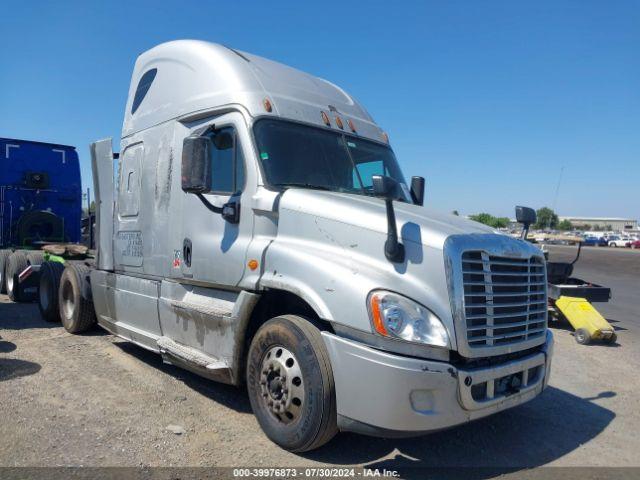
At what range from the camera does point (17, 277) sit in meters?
10.3

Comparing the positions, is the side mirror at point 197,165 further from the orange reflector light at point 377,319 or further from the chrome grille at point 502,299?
the chrome grille at point 502,299

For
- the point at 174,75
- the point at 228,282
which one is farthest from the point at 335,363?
the point at 174,75

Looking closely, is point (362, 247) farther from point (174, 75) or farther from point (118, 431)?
point (174, 75)

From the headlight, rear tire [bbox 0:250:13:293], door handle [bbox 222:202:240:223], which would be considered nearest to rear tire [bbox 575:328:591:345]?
the headlight

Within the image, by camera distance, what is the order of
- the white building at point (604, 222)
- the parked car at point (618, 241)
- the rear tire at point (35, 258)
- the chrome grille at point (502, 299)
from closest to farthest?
the chrome grille at point (502, 299) < the rear tire at point (35, 258) < the parked car at point (618, 241) < the white building at point (604, 222)

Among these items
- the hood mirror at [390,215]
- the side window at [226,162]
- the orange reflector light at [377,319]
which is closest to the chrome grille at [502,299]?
the hood mirror at [390,215]

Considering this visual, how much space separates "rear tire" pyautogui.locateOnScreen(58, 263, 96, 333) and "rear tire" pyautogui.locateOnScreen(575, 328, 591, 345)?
23.5 feet

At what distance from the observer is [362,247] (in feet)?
12.1

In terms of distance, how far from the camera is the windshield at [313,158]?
4477 mm

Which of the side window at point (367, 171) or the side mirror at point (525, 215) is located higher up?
the side window at point (367, 171)

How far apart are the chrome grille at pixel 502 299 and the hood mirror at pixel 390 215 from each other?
44 centimetres

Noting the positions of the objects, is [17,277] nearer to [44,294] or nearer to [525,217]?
[44,294]

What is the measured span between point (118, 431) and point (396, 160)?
369 centimetres

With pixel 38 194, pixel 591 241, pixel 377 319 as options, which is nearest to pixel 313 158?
pixel 377 319
